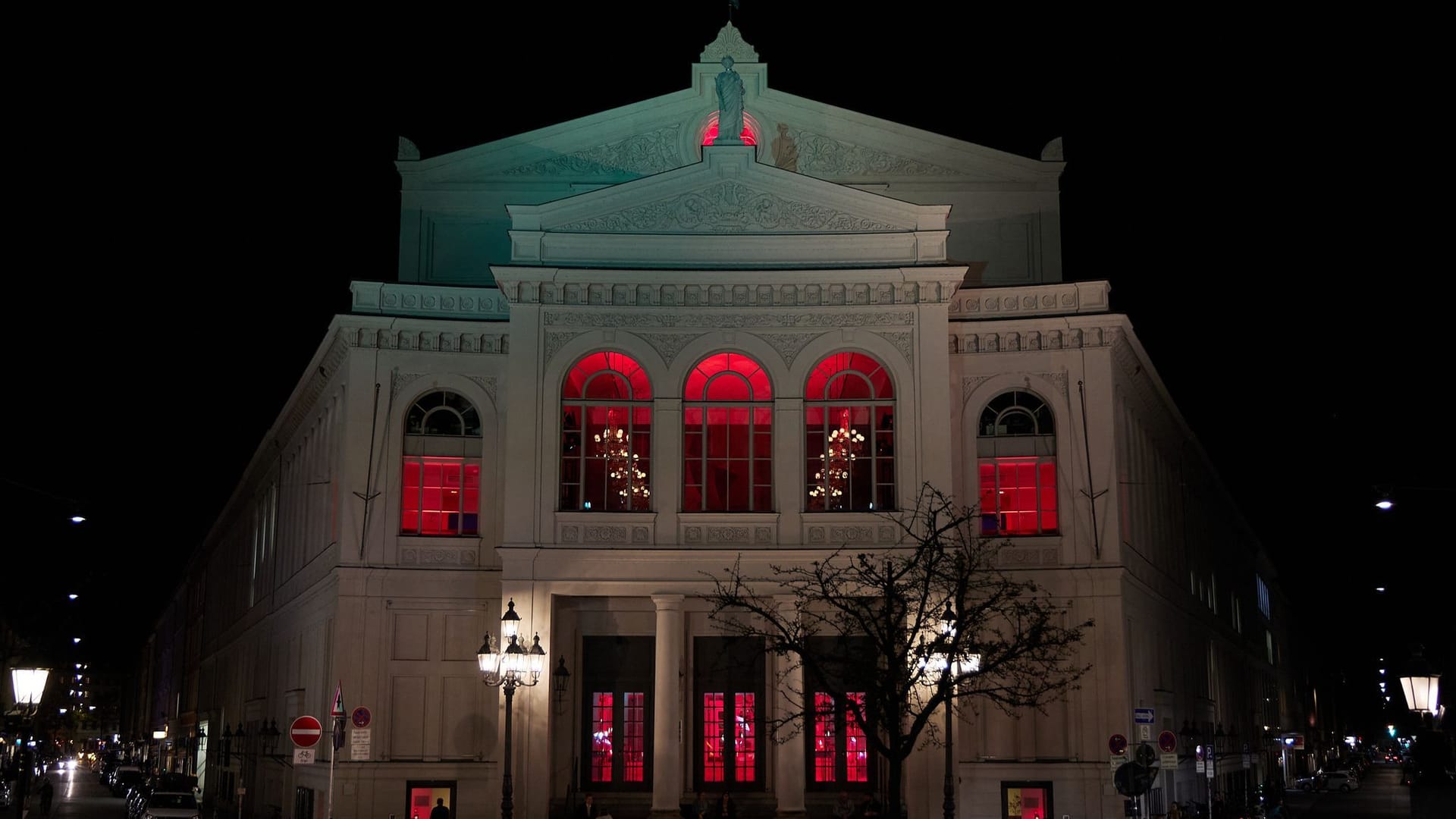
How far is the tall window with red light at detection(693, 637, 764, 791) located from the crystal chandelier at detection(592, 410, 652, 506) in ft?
14.5

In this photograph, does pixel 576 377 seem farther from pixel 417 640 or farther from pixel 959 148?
pixel 959 148

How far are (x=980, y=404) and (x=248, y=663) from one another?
32.3m

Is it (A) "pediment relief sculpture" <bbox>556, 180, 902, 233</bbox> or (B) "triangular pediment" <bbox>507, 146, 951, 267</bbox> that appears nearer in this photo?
(B) "triangular pediment" <bbox>507, 146, 951, 267</bbox>

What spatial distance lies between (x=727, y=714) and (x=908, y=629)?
712cm

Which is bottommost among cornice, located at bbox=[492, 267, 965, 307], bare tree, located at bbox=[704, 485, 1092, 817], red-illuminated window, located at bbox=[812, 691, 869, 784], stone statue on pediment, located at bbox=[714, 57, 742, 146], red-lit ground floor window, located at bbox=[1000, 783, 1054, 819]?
red-lit ground floor window, located at bbox=[1000, 783, 1054, 819]

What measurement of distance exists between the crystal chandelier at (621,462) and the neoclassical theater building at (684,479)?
0.09m

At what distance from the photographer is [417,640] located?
40219mm

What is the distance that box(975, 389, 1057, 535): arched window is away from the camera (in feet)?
133

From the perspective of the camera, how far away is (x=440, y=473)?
41438mm

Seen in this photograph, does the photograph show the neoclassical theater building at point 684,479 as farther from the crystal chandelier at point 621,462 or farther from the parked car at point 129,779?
the parked car at point 129,779

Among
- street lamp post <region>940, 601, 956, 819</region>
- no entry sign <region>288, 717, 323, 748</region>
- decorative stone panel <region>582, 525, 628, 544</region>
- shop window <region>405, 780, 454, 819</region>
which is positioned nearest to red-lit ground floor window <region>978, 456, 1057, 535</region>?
street lamp post <region>940, 601, 956, 819</region>

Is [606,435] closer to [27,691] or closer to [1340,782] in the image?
[27,691]

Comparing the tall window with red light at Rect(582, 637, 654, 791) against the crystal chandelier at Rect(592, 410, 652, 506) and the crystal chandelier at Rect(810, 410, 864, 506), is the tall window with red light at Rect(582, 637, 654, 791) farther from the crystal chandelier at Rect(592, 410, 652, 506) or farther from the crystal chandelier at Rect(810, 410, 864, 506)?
the crystal chandelier at Rect(810, 410, 864, 506)

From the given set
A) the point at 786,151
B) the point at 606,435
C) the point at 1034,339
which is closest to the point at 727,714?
the point at 606,435
